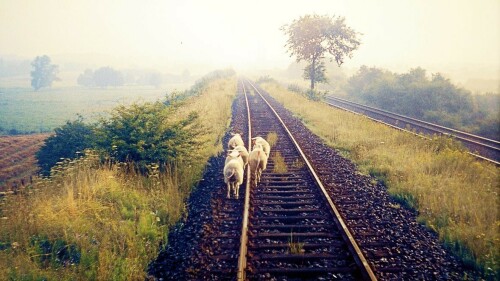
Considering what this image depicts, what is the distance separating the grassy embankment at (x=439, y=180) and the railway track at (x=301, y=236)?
39cm

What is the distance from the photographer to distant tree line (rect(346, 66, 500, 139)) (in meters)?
19.5

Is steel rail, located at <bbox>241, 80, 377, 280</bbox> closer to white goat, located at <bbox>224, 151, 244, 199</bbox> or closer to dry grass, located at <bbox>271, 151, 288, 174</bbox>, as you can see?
dry grass, located at <bbox>271, 151, 288, 174</bbox>

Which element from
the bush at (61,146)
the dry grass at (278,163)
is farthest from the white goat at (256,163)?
the bush at (61,146)

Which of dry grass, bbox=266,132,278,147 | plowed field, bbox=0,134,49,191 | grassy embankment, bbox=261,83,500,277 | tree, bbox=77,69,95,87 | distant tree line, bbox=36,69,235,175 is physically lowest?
plowed field, bbox=0,134,49,191

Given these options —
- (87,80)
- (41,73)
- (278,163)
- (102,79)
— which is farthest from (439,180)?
(87,80)

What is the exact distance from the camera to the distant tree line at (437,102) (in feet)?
64.1

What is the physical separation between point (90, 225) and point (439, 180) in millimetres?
8566

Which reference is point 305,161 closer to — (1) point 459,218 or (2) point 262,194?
(2) point 262,194

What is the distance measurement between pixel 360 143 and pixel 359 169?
2.98 metres

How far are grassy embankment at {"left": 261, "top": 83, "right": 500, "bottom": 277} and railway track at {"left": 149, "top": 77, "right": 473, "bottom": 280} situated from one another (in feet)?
1.28

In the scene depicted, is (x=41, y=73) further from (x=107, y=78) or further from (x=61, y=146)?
(x=61, y=146)

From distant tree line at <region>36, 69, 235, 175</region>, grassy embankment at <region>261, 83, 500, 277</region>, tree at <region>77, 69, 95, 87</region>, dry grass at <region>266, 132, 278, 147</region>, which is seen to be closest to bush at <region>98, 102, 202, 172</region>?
distant tree line at <region>36, 69, 235, 175</region>

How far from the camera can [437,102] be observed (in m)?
23.3

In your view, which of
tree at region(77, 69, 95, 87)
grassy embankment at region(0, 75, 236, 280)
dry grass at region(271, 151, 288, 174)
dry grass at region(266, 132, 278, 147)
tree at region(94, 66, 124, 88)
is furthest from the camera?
tree at region(77, 69, 95, 87)
